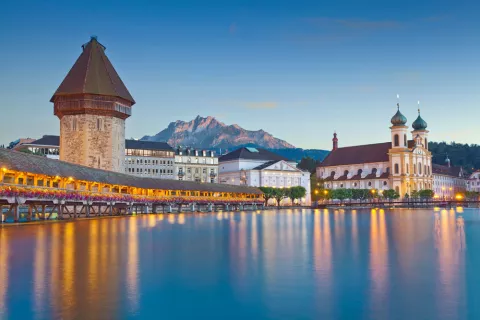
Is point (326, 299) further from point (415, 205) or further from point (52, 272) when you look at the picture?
point (415, 205)

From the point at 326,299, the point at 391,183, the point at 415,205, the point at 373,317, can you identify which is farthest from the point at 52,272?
the point at 391,183

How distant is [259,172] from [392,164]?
36.3 m

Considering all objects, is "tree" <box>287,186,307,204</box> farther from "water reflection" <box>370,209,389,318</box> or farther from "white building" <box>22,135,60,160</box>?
"water reflection" <box>370,209,389,318</box>

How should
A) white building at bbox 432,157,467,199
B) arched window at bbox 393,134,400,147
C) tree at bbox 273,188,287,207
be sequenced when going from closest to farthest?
tree at bbox 273,188,287,207, arched window at bbox 393,134,400,147, white building at bbox 432,157,467,199

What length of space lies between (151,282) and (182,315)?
3604mm

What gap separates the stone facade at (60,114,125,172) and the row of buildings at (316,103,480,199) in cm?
8424

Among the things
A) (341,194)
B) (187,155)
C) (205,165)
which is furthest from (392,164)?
(187,155)

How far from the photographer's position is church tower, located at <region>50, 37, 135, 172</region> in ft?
220

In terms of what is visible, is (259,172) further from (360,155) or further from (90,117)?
(90,117)

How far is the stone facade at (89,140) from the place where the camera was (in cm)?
6706

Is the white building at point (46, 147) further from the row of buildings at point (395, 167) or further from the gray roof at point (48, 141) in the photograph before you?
the row of buildings at point (395, 167)

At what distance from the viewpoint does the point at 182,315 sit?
35.9 ft

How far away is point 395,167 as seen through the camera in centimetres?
13912

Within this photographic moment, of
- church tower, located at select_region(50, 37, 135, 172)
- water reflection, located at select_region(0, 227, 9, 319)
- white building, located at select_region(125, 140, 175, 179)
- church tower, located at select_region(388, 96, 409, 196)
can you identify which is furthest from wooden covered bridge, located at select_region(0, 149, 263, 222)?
church tower, located at select_region(388, 96, 409, 196)
